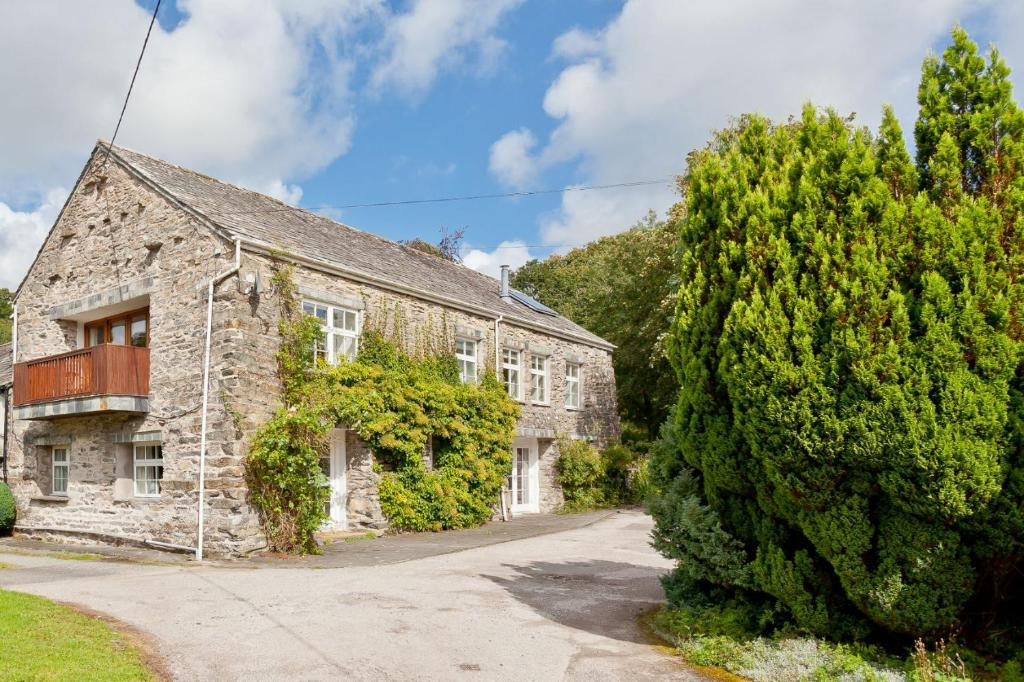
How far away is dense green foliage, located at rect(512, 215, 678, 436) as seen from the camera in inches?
1006

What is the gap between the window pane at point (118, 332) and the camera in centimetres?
1662

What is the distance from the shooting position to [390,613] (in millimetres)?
8531

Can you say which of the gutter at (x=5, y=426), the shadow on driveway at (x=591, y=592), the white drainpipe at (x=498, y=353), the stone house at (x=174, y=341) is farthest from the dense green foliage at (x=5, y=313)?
the shadow on driveway at (x=591, y=592)

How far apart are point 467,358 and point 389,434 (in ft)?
14.0

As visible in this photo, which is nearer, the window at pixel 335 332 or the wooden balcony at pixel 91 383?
the wooden balcony at pixel 91 383

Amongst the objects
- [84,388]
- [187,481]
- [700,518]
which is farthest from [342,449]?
[700,518]

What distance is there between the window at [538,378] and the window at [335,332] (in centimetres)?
708

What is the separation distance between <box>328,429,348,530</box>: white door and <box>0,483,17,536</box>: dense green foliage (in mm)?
7752

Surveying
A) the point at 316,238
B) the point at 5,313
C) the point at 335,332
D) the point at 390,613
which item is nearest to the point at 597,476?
the point at 335,332

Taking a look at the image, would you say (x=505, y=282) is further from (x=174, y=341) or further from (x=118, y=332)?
(x=174, y=341)

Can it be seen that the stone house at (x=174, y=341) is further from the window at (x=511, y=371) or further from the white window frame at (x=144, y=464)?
the window at (x=511, y=371)

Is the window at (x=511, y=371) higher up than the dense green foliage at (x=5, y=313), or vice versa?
the dense green foliage at (x=5, y=313)

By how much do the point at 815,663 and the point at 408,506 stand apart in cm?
1140

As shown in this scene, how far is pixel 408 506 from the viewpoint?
53.9ft
